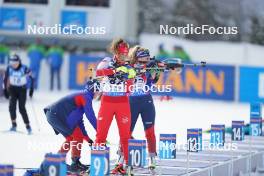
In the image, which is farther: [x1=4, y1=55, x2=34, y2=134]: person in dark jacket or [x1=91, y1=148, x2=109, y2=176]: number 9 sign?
[x1=4, y1=55, x2=34, y2=134]: person in dark jacket

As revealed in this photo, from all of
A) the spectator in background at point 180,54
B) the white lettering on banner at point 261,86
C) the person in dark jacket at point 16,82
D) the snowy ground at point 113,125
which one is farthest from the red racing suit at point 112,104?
the spectator in background at point 180,54

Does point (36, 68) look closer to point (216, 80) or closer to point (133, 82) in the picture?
point (216, 80)

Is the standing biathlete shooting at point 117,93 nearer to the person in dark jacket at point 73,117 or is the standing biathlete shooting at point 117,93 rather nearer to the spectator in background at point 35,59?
the person in dark jacket at point 73,117

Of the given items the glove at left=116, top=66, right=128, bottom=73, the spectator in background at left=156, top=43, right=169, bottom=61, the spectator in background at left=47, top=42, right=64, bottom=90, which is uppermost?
the spectator in background at left=156, top=43, right=169, bottom=61

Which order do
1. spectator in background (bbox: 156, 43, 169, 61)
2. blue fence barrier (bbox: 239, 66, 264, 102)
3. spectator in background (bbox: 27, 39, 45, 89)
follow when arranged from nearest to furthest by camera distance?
blue fence barrier (bbox: 239, 66, 264, 102)
spectator in background (bbox: 27, 39, 45, 89)
spectator in background (bbox: 156, 43, 169, 61)

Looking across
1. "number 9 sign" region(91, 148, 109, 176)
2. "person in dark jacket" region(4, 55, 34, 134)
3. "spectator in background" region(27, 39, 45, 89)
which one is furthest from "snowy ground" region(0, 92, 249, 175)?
"number 9 sign" region(91, 148, 109, 176)

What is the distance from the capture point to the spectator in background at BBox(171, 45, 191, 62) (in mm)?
38713

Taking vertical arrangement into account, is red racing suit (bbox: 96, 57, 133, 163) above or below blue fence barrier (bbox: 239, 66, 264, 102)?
below

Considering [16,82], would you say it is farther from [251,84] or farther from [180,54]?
[180,54]

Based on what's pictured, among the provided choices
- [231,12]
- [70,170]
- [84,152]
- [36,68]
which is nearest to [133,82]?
[70,170]

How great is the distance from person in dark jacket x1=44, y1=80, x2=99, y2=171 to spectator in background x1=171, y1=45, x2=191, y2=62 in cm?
2535

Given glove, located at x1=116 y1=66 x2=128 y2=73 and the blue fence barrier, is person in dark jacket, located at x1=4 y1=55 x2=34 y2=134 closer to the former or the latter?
glove, located at x1=116 y1=66 x2=128 y2=73

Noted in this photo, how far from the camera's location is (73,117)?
12992mm

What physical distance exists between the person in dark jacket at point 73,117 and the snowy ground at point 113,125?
904 millimetres
